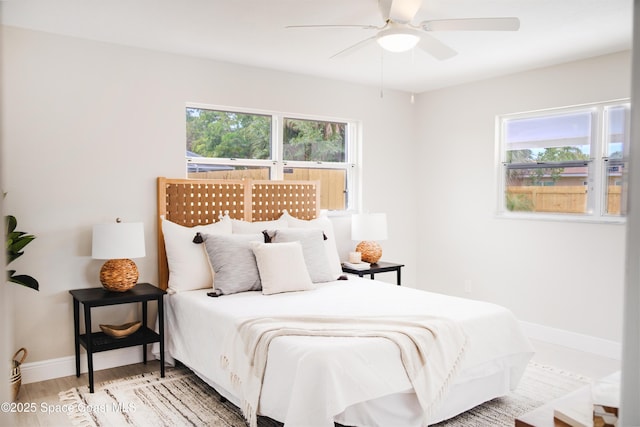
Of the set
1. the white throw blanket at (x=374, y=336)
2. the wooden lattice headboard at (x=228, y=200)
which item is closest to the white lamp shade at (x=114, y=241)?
the wooden lattice headboard at (x=228, y=200)

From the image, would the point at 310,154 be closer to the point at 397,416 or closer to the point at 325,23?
the point at 325,23

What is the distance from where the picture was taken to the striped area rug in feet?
9.77

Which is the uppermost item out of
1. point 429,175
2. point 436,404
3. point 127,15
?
point 127,15

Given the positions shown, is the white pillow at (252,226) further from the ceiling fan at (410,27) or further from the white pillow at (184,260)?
the ceiling fan at (410,27)

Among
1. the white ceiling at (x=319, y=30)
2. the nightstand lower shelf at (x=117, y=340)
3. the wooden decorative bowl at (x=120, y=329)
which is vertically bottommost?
A: the nightstand lower shelf at (x=117, y=340)

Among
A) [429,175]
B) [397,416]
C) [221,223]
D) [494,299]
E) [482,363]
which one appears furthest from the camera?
[429,175]

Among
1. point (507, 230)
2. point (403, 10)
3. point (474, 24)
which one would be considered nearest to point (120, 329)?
point (403, 10)

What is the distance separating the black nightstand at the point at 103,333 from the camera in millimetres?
3387

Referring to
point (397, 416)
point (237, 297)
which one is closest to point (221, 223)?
point (237, 297)

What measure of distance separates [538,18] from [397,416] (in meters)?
2.62

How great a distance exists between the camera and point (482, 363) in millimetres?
3010

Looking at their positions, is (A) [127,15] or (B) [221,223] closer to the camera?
(A) [127,15]

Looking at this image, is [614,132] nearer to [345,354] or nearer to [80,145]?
[345,354]

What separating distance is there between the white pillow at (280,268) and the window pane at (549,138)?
8.24 ft
